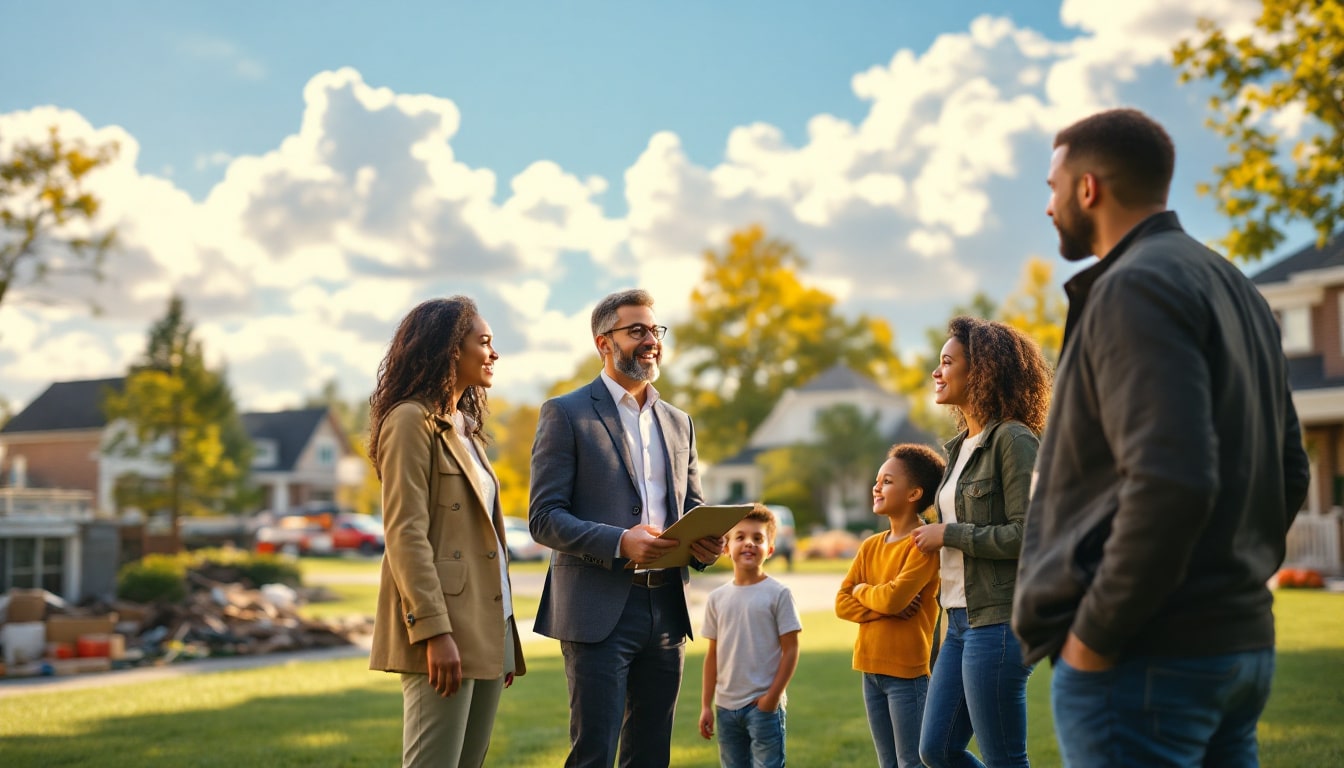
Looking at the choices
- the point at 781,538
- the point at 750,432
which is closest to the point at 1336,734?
the point at 781,538

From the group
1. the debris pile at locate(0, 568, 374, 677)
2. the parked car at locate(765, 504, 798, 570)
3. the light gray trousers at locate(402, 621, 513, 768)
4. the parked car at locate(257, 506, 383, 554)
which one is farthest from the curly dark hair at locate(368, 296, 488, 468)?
the parked car at locate(257, 506, 383, 554)

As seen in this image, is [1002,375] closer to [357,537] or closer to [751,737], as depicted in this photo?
[751,737]

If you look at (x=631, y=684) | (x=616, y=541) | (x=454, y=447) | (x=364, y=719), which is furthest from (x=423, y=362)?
(x=364, y=719)

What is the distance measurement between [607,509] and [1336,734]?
5.75 m

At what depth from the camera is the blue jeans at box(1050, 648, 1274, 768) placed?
2543 mm

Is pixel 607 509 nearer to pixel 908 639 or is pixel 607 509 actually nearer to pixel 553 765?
pixel 908 639

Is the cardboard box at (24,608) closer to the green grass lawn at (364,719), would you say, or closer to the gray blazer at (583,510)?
the green grass lawn at (364,719)

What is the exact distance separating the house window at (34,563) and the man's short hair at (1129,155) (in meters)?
21.0

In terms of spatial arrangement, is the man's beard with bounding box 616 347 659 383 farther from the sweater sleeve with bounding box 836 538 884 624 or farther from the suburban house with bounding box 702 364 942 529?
the suburban house with bounding box 702 364 942 529

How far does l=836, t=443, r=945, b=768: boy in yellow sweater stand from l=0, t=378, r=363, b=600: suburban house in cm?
1864

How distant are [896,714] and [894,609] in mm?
453

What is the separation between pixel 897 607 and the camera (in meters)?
4.99

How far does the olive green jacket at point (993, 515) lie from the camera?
14.3 feet

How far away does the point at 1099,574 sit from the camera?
8.27 ft
